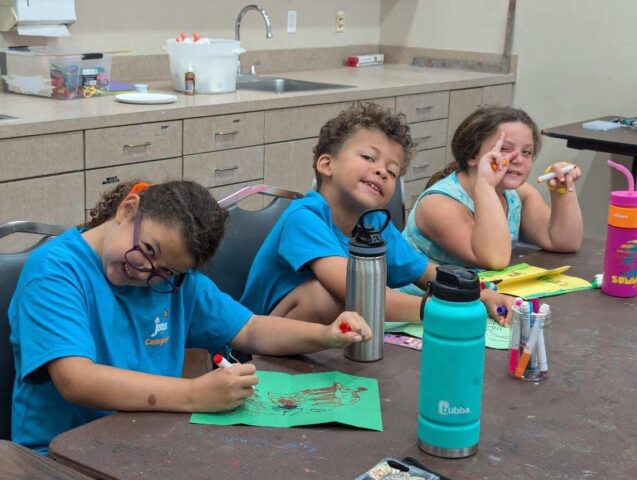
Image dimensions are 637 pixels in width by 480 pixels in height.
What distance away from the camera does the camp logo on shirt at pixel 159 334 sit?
1527 mm

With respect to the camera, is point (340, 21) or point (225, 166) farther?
point (340, 21)

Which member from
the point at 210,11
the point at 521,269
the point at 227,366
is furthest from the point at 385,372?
the point at 210,11

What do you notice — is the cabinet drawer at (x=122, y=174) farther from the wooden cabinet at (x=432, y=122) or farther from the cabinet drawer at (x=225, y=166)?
the wooden cabinet at (x=432, y=122)

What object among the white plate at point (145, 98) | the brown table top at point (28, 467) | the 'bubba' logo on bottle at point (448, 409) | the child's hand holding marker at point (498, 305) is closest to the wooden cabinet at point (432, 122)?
the white plate at point (145, 98)

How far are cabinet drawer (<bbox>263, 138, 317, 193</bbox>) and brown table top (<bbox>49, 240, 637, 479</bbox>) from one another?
234cm

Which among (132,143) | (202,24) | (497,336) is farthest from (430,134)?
(497,336)

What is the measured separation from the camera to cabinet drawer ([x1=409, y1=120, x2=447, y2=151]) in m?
4.46

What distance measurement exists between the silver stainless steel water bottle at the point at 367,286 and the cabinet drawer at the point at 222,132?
2.05 metres

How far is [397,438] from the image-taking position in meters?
1.22

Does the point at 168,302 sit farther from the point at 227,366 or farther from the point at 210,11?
the point at 210,11

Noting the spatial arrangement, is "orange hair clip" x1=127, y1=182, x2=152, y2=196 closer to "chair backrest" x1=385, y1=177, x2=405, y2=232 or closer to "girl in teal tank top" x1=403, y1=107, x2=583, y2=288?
"girl in teal tank top" x1=403, y1=107, x2=583, y2=288

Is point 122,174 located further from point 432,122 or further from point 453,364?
point 453,364

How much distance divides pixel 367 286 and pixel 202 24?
3.15 m

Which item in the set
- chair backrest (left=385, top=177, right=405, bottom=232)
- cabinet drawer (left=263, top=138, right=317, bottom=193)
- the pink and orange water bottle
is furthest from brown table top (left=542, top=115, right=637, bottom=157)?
the pink and orange water bottle
